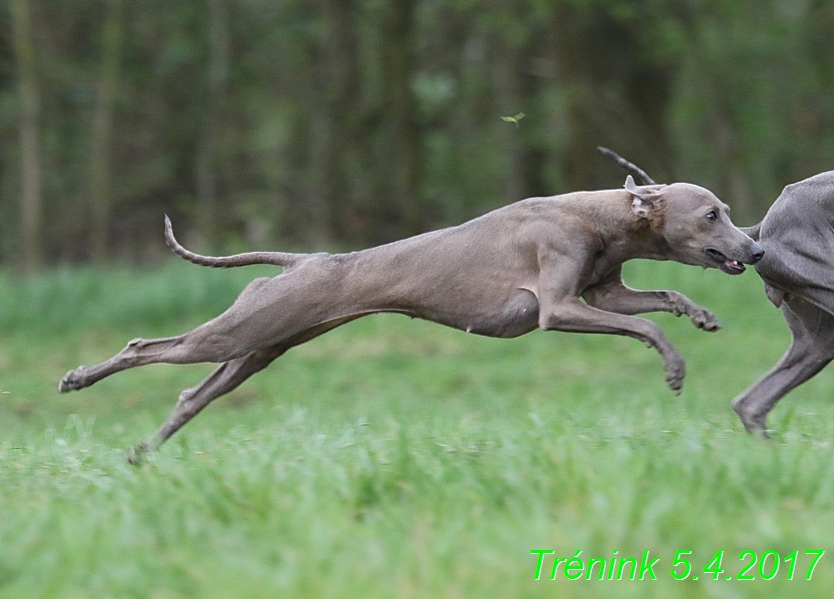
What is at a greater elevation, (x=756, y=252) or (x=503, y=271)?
(x=756, y=252)

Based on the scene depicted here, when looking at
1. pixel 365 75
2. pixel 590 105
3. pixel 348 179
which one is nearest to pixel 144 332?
pixel 348 179

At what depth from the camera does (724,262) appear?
235 inches

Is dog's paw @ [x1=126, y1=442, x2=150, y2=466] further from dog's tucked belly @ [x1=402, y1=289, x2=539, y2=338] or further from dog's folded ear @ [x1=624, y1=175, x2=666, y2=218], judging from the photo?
dog's folded ear @ [x1=624, y1=175, x2=666, y2=218]

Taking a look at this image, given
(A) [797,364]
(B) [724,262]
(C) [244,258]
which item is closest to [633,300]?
(B) [724,262]

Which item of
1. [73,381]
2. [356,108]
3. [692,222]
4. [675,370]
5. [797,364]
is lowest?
[356,108]

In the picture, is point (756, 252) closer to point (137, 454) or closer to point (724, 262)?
point (724, 262)

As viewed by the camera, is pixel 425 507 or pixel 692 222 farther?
pixel 692 222

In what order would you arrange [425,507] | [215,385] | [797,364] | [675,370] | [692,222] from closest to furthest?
1. [425,507]
2. [675,370]
3. [692,222]
4. [797,364]
5. [215,385]

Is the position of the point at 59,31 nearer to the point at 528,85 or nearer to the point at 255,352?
the point at 528,85

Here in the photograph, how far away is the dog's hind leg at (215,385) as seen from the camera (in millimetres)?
6477

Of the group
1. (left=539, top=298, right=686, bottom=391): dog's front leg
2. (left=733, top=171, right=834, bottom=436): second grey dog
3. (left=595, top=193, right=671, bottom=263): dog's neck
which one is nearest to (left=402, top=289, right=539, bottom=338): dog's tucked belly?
(left=539, top=298, right=686, bottom=391): dog's front leg

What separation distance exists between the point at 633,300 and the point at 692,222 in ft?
1.74

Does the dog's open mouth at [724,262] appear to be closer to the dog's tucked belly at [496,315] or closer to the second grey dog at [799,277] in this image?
the second grey dog at [799,277]

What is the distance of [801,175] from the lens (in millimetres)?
21844
